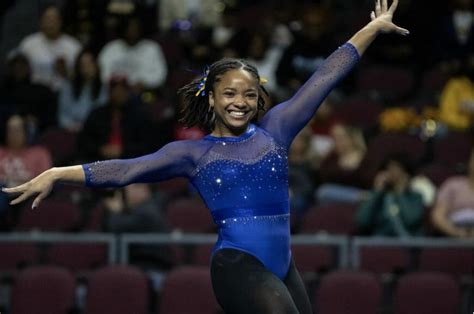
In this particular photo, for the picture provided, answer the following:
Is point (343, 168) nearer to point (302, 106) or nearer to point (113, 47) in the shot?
point (113, 47)

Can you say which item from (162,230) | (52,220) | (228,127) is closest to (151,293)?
(162,230)

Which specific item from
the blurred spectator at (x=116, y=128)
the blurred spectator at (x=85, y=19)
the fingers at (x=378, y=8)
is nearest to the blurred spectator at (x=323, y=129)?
the blurred spectator at (x=116, y=128)

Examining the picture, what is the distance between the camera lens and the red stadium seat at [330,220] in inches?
368

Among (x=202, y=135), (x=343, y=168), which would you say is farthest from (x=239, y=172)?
(x=202, y=135)

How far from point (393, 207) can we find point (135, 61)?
4161 mm

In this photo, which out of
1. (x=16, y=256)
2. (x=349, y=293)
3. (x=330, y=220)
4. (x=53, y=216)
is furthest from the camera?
(x=53, y=216)

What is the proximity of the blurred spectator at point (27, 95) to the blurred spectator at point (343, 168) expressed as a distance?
301 centimetres

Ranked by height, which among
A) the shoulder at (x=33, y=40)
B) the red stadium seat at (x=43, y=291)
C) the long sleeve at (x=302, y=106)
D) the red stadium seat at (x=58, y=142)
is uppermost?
the long sleeve at (x=302, y=106)

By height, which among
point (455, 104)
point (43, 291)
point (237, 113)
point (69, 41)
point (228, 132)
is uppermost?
point (237, 113)

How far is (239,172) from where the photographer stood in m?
5.06

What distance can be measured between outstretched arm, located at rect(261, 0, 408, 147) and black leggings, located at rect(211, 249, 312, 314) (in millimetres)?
607

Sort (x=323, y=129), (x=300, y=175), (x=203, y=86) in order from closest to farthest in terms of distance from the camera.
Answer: (x=203, y=86) < (x=300, y=175) < (x=323, y=129)

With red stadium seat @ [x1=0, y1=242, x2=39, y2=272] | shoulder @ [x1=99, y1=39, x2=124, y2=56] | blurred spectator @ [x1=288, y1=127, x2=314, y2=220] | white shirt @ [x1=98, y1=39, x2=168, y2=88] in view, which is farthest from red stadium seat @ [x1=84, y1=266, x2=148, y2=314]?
shoulder @ [x1=99, y1=39, x2=124, y2=56]

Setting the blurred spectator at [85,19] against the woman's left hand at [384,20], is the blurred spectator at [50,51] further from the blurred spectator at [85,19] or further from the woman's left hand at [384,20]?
the woman's left hand at [384,20]
